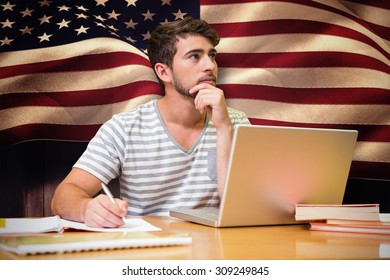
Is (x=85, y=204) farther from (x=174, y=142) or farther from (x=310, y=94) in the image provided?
(x=310, y=94)

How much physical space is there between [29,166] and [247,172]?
43.7 inches

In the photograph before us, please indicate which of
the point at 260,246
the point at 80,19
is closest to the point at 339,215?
the point at 260,246

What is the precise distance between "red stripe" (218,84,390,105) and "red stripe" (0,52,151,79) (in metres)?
0.38

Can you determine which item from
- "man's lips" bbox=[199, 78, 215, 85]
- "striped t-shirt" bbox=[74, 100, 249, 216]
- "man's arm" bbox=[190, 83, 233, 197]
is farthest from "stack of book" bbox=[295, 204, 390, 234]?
"man's lips" bbox=[199, 78, 215, 85]

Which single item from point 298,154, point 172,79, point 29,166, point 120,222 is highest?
point 172,79

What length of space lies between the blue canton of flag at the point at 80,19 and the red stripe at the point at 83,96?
179 millimetres

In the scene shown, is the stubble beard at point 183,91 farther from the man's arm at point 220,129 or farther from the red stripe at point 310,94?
the red stripe at point 310,94

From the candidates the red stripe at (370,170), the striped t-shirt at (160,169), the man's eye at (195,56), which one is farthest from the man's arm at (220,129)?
the red stripe at (370,170)

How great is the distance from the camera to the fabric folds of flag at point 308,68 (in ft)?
6.98

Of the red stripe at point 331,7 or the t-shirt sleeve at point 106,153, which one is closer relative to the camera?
the t-shirt sleeve at point 106,153

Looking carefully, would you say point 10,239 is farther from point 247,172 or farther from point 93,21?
point 93,21

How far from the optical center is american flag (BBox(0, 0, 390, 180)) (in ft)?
6.76

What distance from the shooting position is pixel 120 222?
112 centimetres
